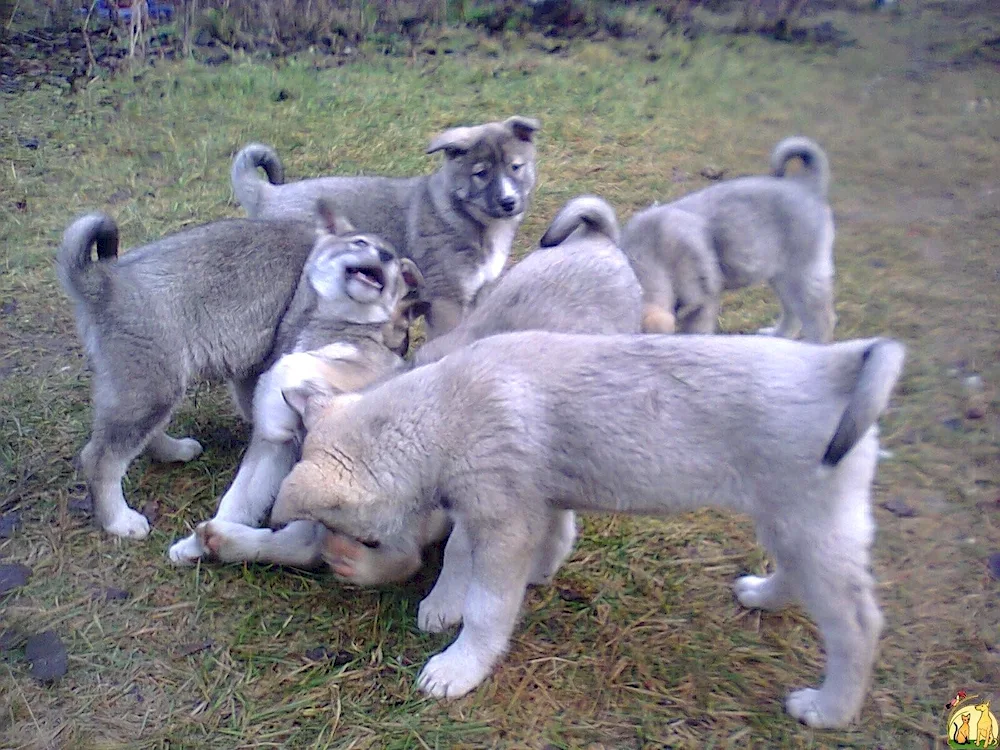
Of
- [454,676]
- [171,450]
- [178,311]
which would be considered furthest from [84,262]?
→ [454,676]

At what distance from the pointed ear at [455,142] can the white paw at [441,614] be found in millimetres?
2650

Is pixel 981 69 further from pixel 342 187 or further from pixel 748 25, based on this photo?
pixel 342 187

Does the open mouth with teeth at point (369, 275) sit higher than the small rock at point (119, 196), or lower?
higher

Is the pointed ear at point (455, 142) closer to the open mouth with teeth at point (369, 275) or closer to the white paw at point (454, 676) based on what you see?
the open mouth with teeth at point (369, 275)

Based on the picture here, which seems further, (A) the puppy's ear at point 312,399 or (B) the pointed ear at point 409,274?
(B) the pointed ear at point 409,274

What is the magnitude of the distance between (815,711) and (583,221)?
238cm

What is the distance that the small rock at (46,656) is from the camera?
3.11 metres

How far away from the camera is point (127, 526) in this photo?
3725 mm

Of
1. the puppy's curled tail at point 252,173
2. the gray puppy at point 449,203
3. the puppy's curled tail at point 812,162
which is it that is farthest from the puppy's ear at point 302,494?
the puppy's curled tail at point 812,162

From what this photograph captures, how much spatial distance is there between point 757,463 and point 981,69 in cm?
745

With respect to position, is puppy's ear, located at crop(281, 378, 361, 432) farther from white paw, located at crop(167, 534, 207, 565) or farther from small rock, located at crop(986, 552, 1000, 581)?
small rock, located at crop(986, 552, 1000, 581)

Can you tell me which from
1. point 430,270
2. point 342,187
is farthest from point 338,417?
point 342,187

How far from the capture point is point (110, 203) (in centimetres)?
675

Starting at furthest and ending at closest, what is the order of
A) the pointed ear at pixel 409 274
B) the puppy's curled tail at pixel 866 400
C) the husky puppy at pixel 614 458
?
the pointed ear at pixel 409 274 → the husky puppy at pixel 614 458 → the puppy's curled tail at pixel 866 400
